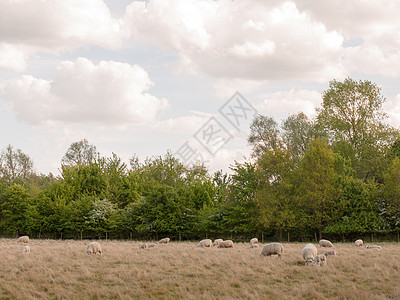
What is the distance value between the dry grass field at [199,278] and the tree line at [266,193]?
23772mm

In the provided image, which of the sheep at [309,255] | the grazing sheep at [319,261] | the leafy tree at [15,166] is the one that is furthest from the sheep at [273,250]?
the leafy tree at [15,166]

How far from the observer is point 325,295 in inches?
640

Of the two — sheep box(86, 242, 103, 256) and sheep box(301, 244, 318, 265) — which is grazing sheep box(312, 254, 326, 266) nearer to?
sheep box(301, 244, 318, 265)

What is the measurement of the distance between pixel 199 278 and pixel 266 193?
30.3 m

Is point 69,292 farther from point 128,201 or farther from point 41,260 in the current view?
point 128,201

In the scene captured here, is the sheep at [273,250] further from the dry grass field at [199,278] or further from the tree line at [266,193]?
the tree line at [266,193]

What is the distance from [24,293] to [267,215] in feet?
109

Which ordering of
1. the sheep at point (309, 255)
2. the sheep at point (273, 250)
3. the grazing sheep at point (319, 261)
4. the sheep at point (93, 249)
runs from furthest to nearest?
the sheep at point (93, 249)
the sheep at point (273, 250)
the sheep at point (309, 255)
the grazing sheep at point (319, 261)

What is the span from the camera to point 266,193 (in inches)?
1905

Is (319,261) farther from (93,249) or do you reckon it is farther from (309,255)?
(93,249)

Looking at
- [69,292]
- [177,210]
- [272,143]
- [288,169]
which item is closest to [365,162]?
[288,169]

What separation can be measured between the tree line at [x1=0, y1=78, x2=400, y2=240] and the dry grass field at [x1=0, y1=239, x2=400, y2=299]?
23772 millimetres

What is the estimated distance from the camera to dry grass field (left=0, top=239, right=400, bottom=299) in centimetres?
1672

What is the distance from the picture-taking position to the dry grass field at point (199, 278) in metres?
16.7
